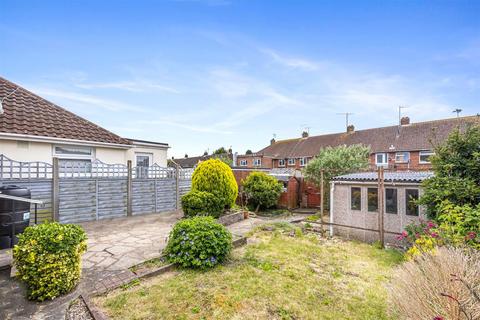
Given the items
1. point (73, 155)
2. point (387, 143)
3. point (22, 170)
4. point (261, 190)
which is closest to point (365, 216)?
point (261, 190)

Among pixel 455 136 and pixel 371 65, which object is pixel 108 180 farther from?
pixel 371 65

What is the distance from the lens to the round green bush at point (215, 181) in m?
9.85

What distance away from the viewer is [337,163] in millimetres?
15180

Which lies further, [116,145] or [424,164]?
[424,164]

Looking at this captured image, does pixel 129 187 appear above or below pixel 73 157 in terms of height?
below

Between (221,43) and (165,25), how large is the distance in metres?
2.60

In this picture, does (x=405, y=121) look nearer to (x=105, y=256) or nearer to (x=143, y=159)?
(x=143, y=159)

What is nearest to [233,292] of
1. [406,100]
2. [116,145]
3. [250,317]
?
[250,317]

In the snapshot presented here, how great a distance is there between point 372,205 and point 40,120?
13397 millimetres

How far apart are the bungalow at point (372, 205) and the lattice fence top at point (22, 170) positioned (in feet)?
34.1

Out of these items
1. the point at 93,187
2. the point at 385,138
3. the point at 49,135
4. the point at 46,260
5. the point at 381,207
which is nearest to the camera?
the point at 46,260

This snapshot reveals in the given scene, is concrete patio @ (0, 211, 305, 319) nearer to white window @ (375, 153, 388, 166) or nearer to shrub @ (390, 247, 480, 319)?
shrub @ (390, 247, 480, 319)

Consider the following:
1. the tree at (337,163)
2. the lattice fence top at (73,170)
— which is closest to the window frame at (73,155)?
the lattice fence top at (73,170)

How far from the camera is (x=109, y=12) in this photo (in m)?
9.04
